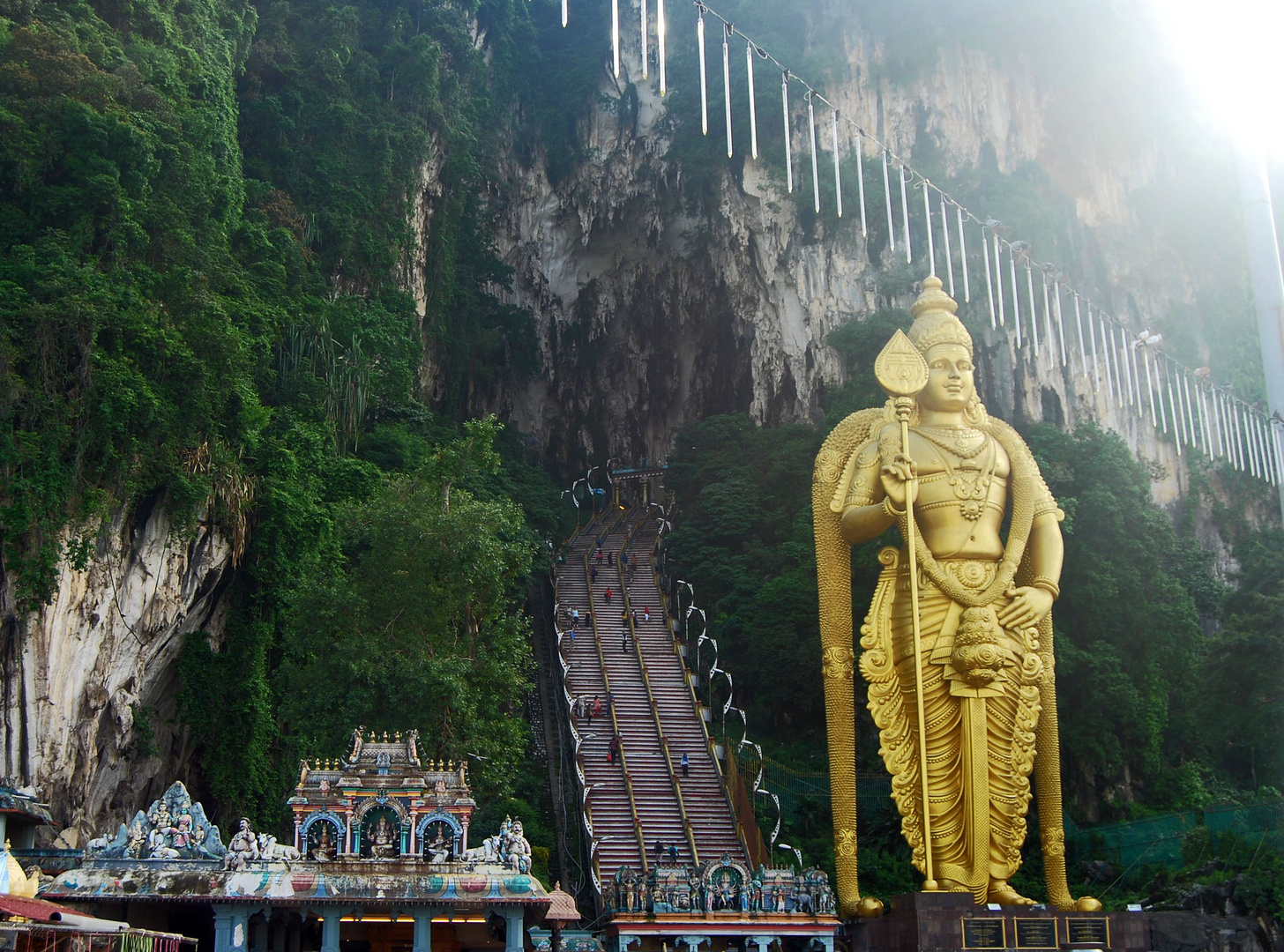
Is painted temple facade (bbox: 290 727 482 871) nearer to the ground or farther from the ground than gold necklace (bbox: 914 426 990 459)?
nearer to the ground

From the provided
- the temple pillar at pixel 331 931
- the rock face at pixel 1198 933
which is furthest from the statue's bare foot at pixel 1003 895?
the temple pillar at pixel 331 931

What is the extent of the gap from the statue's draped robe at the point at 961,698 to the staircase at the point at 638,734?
3869 millimetres

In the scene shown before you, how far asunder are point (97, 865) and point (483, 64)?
93.5 ft

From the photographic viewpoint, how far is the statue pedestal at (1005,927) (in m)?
12.7

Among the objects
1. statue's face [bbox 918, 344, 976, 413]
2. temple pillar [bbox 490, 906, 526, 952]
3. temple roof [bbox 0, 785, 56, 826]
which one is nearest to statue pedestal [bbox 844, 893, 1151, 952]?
temple pillar [bbox 490, 906, 526, 952]

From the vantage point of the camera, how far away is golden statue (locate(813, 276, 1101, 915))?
13750 millimetres

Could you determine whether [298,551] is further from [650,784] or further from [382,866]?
[382,866]

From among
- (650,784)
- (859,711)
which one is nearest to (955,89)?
(859,711)

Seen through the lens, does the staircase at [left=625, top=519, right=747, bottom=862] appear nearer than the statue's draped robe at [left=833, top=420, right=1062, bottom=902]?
No

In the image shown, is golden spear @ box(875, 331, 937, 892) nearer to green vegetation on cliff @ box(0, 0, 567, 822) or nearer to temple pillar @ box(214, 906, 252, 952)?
green vegetation on cliff @ box(0, 0, 567, 822)

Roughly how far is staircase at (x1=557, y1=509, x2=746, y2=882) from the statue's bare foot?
414cm

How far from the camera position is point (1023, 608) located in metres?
14.2

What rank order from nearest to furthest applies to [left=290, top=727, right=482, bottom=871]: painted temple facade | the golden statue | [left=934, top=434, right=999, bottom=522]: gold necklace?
[left=290, top=727, right=482, bottom=871]: painted temple facade → the golden statue → [left=934, top=434, right=999, bottom=522]: gold necklace

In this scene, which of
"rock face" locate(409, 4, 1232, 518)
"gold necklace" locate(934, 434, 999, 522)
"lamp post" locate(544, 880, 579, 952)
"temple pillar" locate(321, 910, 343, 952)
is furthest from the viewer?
"rock face" locate(409, 4, 1232, 518)
